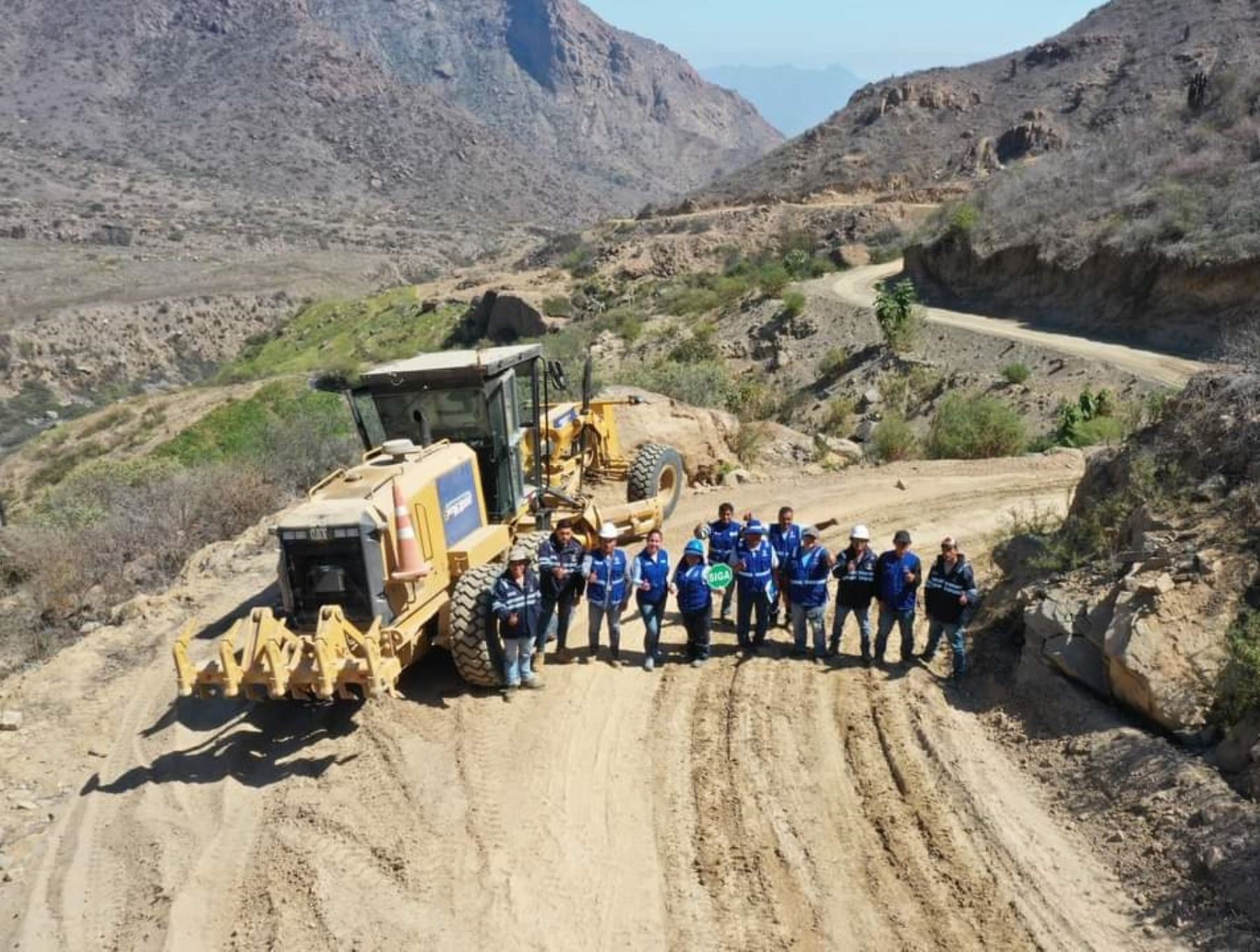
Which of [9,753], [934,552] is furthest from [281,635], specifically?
[934,552]

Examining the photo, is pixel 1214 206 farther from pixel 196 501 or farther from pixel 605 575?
pixel 196 501

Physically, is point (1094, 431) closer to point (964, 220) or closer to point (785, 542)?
point (785, 542)

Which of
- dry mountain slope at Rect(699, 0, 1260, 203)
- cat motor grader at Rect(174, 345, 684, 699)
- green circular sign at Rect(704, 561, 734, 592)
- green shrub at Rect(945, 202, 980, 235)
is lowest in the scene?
green circular sign at Rect(704, 561, 734, 592)

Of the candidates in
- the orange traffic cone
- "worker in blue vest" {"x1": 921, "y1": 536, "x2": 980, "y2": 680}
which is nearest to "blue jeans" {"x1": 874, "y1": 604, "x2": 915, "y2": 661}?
"worker in blue vest" {"x1": 921, "y1": 536, "x2": 980, "y2": 680}

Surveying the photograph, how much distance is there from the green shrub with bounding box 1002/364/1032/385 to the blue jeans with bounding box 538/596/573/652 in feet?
53.0

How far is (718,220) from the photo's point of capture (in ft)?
162

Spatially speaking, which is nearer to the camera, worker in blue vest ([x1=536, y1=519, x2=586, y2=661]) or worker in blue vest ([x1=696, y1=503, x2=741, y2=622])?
worker in blue vest ([x1=536, y1=519, x2=586, y2=661])

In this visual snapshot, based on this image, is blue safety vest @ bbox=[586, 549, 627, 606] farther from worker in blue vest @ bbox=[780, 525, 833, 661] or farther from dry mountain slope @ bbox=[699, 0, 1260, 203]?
dry mountain slope @ bbox=[699, 0, 1260, 203]

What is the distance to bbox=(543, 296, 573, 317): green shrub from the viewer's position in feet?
125

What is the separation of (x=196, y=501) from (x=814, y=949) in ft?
41.1

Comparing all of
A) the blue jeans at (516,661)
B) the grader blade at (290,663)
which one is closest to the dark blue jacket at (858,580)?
the blue jeans at (516,661)

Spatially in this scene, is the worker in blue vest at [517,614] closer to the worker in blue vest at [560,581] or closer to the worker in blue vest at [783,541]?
the worker in blue vest at [560,581]

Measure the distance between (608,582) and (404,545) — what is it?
7.08ft

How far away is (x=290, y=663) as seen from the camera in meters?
7.24
